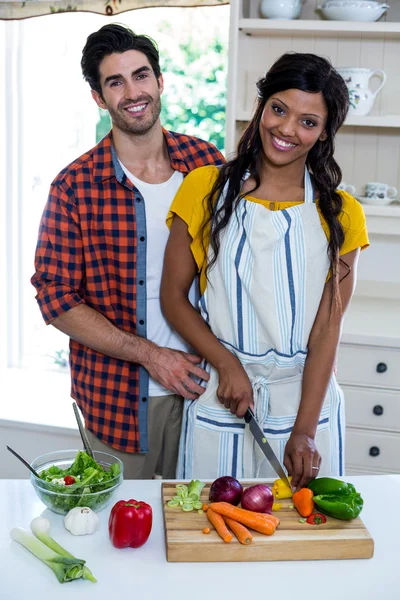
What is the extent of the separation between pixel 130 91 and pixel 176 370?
72cm

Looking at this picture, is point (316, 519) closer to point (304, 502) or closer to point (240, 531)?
point (304, 502)

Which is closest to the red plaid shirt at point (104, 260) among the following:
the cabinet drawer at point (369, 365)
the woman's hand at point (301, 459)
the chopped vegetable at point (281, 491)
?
the woman's hand at point (301, 459)

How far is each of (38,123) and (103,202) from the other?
67.3 inches

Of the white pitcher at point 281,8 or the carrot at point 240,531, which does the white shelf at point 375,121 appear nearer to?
the white pitcher at point 281,8

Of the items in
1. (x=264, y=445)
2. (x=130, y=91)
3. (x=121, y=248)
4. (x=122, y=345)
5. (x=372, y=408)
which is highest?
(x=130, y=91)

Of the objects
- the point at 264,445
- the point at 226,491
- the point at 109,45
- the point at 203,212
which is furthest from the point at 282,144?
the point at 226,491

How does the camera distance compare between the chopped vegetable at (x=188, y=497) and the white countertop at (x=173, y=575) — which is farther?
the chopped vegetable at (x=188, y=497)

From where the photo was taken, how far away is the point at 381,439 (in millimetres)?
2713

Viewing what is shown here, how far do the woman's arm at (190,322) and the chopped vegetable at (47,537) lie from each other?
0.54 meters

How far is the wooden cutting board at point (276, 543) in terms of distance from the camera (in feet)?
4.10

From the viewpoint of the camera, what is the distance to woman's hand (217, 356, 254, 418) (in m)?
1.69

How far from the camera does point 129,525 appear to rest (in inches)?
50.0

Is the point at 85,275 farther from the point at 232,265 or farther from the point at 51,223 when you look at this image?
the point at 232,265

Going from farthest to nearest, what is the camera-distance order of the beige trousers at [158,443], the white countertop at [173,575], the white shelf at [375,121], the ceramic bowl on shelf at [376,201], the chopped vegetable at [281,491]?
the ceramic bowl on shelf at [376,201] → the white shelf at [375,121] → the beige trousers at [158,443] → the chopped vegetable at [281,491] → the white countertop at [173,575]
